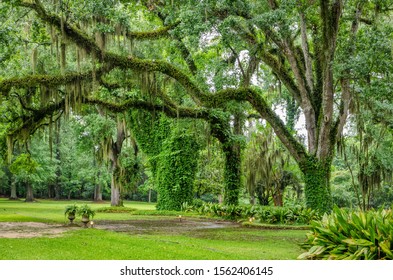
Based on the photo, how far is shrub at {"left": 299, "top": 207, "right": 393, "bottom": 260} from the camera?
301 inches

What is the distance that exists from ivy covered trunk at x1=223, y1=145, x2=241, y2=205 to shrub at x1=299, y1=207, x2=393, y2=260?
15.9 metres

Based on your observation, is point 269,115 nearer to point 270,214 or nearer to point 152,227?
point 270,214

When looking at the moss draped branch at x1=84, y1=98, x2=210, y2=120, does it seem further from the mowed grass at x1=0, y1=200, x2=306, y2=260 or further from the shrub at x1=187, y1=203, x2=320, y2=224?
the mowed grass at x1=0, y1=200, x2=306, y2=260

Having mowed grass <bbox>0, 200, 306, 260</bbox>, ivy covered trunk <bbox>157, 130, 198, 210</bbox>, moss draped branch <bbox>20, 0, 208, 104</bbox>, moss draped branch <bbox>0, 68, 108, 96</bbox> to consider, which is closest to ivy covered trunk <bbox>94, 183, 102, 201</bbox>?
ivy covered trunk <bbox>157, 130, 198, 210</bbox>

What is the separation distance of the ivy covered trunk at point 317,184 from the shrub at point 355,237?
349 inches

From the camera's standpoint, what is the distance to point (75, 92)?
55.9ft

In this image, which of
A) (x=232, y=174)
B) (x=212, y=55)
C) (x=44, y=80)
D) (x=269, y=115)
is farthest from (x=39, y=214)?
(x=269, y=115)

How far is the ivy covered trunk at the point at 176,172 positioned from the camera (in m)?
26.0

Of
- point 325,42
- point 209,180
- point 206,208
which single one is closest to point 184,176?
point 206,208

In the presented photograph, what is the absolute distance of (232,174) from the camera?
82.7 ft

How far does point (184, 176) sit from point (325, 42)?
1248cm

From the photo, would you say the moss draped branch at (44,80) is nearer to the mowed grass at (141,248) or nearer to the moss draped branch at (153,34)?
the moss draped branch at (153,34)

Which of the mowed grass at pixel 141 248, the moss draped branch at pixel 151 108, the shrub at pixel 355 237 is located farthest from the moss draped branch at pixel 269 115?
the shrub at pixel 355 237

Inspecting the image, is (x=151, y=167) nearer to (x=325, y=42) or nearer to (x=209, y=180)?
(x=209, y=180)
